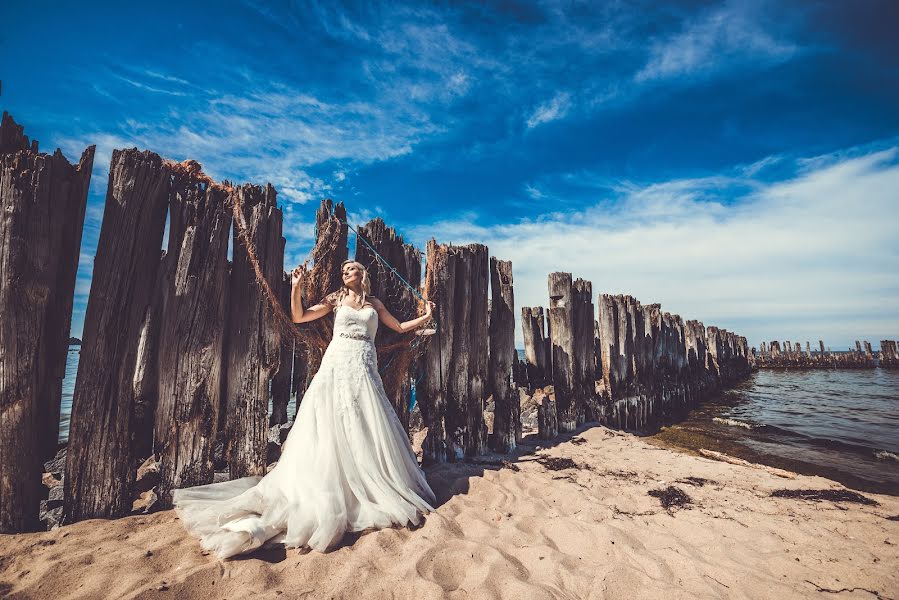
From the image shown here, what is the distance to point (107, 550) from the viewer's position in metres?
2.78

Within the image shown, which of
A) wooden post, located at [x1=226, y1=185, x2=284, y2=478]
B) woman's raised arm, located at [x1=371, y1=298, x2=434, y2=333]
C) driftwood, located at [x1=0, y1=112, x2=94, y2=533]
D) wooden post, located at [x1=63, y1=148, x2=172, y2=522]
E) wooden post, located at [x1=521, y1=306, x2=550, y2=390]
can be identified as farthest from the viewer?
wooden post, located at [x1=521, y1=306, x2=550, y2=390]

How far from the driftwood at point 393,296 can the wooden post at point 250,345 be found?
3.56 ft

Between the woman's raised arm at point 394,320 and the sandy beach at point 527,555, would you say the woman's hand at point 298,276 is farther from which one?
the sandy beach at point 527,555

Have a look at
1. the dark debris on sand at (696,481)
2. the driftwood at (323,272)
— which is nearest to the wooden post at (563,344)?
the dark debris on sand at (696,481)

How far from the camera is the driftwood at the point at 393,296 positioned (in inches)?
190

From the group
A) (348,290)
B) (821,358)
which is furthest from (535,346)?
(821,358)

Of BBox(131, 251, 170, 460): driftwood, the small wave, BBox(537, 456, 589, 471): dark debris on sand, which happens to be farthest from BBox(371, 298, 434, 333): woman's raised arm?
the small wave

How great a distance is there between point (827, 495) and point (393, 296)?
5.56m

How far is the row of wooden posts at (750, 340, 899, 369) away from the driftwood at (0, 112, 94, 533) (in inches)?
1815

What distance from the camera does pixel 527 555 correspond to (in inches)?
119

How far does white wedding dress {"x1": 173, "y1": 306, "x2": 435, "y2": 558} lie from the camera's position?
2.94 meters

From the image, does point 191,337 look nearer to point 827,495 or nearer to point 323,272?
point 323,272

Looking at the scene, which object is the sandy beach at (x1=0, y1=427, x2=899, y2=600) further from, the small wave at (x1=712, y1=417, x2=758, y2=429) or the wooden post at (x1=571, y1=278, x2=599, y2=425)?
the small wave at (x1=712, y1=417, x2=758, y2=429)

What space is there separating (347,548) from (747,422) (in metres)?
11.5
